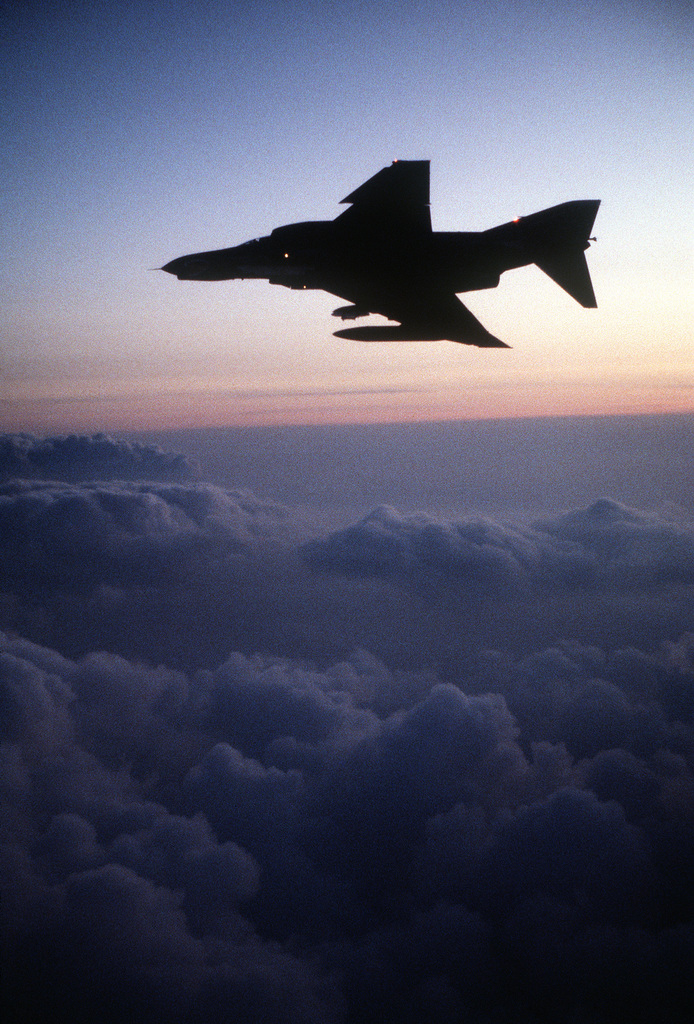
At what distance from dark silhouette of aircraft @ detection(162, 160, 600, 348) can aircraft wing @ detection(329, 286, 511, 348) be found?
2 centimetres

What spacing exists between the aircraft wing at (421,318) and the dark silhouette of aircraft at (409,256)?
0.02 m

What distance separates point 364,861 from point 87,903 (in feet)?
133

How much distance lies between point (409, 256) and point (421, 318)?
1488 mm

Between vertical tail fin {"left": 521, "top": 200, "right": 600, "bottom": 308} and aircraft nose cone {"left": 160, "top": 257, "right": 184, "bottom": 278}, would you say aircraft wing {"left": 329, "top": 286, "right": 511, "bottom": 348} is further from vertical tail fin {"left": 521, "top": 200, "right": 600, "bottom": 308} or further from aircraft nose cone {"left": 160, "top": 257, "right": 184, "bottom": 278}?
aircraft nose cone {"left": 160, "top": 257, "right": 184, "bottom": 278}

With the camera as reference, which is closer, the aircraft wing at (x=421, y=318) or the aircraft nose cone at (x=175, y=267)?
the aircraft wing at (x=421, y=318)

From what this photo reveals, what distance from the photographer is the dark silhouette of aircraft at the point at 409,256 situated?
32.6 ft

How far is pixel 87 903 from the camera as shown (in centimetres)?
5425

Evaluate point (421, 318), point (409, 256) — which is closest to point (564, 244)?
point (409, 256)

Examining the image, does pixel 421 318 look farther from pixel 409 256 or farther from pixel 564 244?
pixel 564 244

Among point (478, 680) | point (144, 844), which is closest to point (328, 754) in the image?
point (144, 844)

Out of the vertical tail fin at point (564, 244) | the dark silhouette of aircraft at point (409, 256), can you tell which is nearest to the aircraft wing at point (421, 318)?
the dark silhouette of aircraft at point (409, 256)

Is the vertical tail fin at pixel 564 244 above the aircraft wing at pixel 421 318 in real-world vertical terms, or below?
above

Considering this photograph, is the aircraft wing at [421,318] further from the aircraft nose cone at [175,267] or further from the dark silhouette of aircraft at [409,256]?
the aircraft nose cone at [175,267]

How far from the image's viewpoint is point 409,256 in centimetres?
1039
